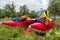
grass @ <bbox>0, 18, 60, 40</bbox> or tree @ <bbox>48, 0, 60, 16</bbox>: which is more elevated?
grass @ <bbox>0, 18, 60, 40</bbox>

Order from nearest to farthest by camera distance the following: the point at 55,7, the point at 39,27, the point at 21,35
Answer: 1. the point at 21,35
2. the point at 39,27
3. the point at 55,7

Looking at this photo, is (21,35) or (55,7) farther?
(55,7)

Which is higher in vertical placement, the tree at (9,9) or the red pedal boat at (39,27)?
the red pedal boat at (39,27)

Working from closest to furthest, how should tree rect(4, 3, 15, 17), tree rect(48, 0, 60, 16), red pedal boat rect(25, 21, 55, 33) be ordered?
red pedal boat rect(25, 21, 55, 33), tree rect(48, 0, 60, 16), tree rect(4, 3, 15, 17)

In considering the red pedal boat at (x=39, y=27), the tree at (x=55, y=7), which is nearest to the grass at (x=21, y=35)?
the red pedal boat at (x=39, y=27)

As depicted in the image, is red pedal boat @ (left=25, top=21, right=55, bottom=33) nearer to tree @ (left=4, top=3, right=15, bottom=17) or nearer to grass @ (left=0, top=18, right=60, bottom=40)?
grass @ (left=0, top=18, right=60, bottom=40)

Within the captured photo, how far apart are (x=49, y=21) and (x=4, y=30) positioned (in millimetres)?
683

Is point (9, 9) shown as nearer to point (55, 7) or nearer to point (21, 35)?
point (55, 7)

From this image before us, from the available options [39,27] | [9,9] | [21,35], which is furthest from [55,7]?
[21,35]

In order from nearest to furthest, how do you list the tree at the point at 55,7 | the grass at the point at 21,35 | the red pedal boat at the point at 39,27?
the grass at the point at 21,35 → the red pedal boat at the point at 39,27 → the tree at the point at 55,7

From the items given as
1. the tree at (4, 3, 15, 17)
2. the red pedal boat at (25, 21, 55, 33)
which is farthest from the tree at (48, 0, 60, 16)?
the red pedal boat at (25, 21, 55, 33)

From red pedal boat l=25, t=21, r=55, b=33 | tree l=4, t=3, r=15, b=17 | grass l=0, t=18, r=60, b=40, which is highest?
red pedal boat l=25, t=21, r=55, b=33

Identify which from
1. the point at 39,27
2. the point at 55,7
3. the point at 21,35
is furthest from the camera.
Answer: the point at 55,7

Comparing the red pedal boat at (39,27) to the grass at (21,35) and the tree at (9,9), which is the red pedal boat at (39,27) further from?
the tree at (9,9)
